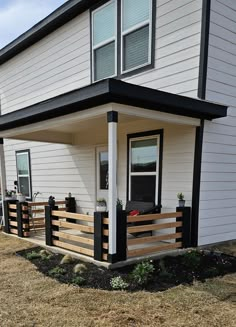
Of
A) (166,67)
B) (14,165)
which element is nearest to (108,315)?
(166,67)

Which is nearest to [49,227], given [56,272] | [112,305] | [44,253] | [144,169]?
[44,253]

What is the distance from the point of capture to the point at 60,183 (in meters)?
8.23

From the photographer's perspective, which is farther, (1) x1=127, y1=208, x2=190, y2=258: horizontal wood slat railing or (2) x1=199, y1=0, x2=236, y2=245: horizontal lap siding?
(2) x1=199, y1=0, x2=236, y2=245: horizontal lap siding

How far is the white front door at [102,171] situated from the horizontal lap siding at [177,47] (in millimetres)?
2229

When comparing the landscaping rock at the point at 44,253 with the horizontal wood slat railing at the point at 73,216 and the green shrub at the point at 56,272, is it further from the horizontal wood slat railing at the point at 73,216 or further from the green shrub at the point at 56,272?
the green shrub at the point at 56,272

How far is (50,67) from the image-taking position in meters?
8.16

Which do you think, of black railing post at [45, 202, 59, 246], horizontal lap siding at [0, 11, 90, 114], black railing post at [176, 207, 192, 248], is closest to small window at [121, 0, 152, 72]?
horizontal lap siding at [0, 11, 90, 114]

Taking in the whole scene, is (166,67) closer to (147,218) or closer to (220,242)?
(147,218)

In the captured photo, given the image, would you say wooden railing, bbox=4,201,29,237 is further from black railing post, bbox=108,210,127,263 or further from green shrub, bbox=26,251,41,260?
black railing post, bbox=108,210,127,263

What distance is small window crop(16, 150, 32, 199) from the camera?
9430 millimetres

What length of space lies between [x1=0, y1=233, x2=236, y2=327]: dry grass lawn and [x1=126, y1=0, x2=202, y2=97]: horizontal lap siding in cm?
326

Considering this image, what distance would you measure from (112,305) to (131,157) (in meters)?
3.55

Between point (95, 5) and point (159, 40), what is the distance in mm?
2172

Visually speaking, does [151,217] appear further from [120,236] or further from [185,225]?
[185,225]
